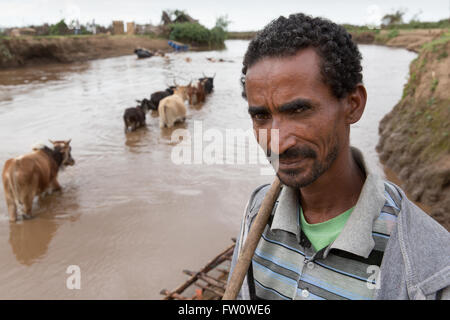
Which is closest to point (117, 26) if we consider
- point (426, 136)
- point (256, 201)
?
point (426, 136)

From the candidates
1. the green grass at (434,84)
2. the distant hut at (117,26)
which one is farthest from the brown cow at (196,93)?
Result: the distant hut at (117,26)

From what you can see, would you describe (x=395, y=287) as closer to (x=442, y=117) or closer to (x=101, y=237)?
(x=101, y=237)

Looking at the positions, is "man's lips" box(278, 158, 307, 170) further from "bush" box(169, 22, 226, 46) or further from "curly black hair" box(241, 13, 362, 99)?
"bush" box(169, 22, 226, 46)

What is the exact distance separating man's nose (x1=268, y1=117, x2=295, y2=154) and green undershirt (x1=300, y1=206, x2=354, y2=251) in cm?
32

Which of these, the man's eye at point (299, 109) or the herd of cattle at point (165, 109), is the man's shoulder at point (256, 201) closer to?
the man's eye at point (299, 109)

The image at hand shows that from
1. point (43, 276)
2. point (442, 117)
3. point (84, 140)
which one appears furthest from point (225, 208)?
point (84, 140)

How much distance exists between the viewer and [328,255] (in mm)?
1161

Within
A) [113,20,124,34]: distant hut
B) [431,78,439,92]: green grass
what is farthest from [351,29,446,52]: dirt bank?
[113,20,124,34]: distant hut

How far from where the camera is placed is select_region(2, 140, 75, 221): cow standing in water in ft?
15.3

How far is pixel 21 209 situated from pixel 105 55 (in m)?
27.6

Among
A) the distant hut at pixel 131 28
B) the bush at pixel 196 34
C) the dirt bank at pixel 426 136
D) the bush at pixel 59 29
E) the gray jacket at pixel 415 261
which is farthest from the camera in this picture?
the distant hut at pixel 131 28

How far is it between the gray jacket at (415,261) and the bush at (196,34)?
147ft

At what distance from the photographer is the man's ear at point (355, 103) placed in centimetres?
125

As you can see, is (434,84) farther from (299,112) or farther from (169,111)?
(169,111)
